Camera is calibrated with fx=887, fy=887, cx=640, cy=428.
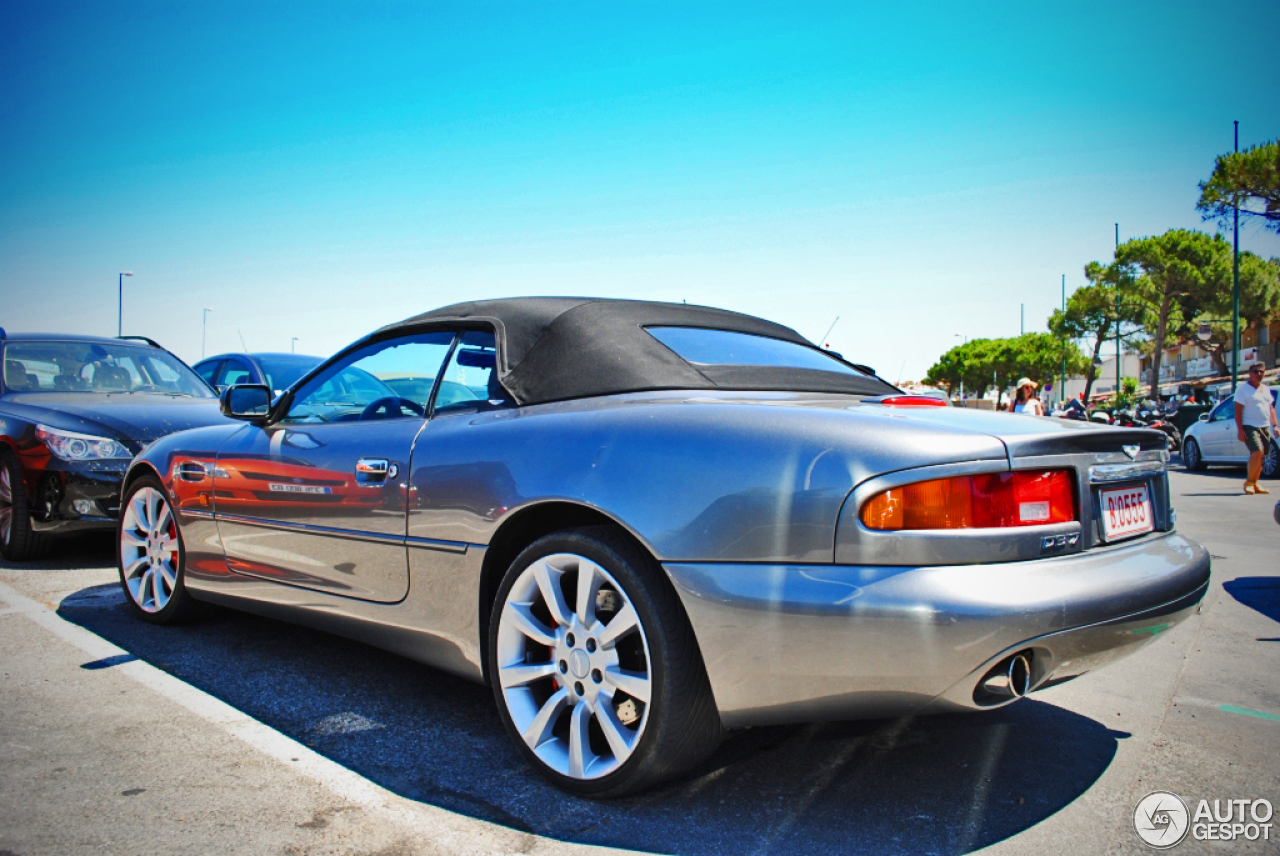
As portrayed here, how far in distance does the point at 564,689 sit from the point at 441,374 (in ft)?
3.95

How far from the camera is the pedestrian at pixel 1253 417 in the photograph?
11.1m

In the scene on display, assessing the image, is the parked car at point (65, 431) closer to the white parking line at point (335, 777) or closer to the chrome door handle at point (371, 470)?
the white parking line at point (335, 777)

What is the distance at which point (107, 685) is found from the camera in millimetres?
3303

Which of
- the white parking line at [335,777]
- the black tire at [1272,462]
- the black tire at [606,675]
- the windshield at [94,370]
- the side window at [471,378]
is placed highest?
the windshield at [94,370]

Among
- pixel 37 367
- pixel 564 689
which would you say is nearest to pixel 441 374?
pixel 564 689

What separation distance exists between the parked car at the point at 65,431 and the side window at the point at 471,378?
9.91 ft

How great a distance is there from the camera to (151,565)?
4.26 meters

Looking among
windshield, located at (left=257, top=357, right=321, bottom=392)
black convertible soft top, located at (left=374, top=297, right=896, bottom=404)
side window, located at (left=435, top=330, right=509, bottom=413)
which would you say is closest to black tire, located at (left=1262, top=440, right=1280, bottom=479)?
black convertible soft top, located at (left=374, top=297, right=896, bottom=404)

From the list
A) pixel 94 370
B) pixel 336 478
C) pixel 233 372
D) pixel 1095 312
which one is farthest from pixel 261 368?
pixel 1095 312

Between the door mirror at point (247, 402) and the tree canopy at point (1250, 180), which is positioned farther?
the tree canopy at point (1250, 180)

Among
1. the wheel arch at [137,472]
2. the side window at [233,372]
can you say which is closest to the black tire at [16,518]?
the wheel arch at [137,472]

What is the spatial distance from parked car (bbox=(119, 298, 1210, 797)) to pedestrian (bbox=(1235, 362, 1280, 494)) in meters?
10.5

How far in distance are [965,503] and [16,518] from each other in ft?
20.0

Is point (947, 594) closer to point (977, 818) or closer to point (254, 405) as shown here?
point (977, 818)
